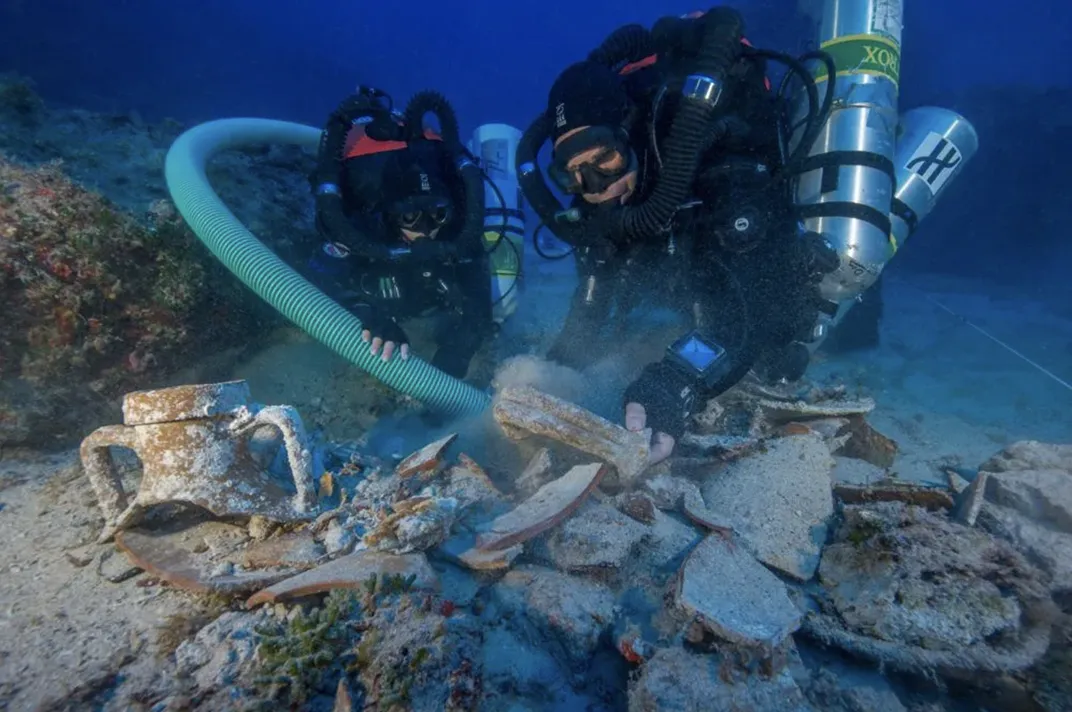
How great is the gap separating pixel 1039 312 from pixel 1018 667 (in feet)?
40.8

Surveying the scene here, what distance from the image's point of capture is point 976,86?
1470 cm

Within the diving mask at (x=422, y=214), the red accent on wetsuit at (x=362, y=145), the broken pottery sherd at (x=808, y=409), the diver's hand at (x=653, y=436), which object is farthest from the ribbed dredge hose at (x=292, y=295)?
the broken pottery sherd at (x=808, y=409)

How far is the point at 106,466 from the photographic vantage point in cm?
246

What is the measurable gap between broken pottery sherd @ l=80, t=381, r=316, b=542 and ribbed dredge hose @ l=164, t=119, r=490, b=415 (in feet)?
→ 5.85

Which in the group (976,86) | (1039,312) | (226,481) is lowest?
(226,481)

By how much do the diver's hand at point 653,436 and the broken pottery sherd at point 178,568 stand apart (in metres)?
2.20

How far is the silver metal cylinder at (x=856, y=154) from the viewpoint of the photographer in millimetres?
4488

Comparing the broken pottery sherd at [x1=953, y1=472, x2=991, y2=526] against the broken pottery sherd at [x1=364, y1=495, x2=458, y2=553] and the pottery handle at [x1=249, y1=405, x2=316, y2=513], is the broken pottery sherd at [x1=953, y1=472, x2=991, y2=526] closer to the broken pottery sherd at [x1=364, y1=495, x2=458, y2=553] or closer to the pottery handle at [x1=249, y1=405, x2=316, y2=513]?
the broken pottery sherd at [x1=364, y1=495, x2=458, y2=553]

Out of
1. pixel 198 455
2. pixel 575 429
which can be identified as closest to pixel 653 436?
pixel 575 429

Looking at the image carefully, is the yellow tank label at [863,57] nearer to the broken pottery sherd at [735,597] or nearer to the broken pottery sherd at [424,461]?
the broken pottery sherd at [735,597]

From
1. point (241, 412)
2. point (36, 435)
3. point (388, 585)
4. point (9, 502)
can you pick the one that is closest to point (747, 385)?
point (388, 585)

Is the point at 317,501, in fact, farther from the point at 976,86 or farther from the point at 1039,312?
the point at 976,86

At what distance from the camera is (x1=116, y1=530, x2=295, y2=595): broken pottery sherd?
210 cm

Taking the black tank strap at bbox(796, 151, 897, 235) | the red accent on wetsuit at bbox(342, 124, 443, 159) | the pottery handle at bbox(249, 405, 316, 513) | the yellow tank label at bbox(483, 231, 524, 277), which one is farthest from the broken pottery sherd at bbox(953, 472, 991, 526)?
the red accent on wetsuit at bbox(342, 124, 443, 159)
